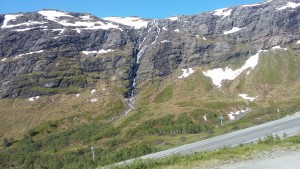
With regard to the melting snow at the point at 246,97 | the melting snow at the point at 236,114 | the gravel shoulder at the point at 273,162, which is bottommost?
the melting snow at the point at 236,114

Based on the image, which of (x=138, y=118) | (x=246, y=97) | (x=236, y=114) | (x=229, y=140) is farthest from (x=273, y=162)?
(x=246, y=97)

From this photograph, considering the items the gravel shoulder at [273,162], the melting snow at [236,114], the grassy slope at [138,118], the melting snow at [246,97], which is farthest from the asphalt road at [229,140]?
the melting snow at [246,97]

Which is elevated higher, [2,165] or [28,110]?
[28,110]

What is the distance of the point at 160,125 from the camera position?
478 ft

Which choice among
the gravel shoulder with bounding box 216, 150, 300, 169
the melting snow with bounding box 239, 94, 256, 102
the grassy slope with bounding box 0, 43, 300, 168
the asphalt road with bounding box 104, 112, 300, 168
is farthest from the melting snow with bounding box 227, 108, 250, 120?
the gravel shoulder with bounding box 216, 150, 300, 169

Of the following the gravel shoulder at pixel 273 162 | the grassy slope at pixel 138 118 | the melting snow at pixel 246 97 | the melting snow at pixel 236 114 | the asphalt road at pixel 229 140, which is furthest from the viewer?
the melting snow at pixel 246 97

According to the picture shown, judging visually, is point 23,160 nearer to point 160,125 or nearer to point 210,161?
point 160,125

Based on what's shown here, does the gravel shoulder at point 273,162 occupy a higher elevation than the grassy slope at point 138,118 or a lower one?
higher

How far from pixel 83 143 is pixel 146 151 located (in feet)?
233

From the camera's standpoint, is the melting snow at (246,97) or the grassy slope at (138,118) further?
the melting snow at (246,97)

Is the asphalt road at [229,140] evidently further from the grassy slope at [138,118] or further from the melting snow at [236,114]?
the melting snow at [236,114]

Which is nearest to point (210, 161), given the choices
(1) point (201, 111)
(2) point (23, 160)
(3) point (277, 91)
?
(2) point (23, 160)

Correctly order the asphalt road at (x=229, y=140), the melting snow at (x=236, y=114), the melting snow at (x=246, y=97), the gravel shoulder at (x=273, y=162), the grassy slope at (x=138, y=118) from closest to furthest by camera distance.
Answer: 1. the gravel shoulder at (x=273, y=162)
2. the asphalt road at (x=229, y=140)
3. the grassy slope at (x=138, y=118)
4. the melting snow at (x=236, y=114)
5. the melting snow at (x=246, y=97)

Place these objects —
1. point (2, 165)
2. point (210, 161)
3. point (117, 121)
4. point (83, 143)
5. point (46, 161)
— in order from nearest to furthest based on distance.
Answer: point (210, 161) < point (46, 161) < point (2, 165) < point (83, 143) < point (117, 121)
